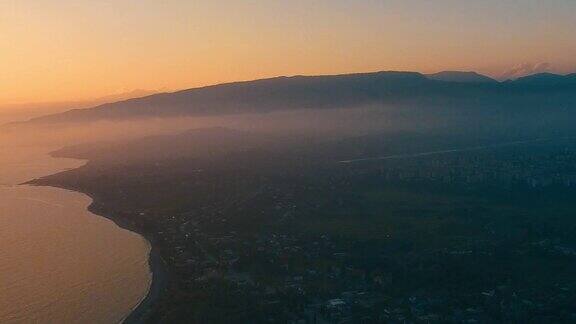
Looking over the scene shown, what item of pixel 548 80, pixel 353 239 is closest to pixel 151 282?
pixel 353 239

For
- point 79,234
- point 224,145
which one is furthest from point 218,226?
point 224,145

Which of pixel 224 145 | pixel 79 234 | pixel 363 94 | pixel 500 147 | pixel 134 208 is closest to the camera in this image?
pixel 79 234

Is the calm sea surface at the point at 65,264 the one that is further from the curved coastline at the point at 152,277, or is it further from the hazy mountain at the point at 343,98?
the hazy mountain at the point at 343,98

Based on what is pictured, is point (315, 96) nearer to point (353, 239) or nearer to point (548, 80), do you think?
point (548, 80)

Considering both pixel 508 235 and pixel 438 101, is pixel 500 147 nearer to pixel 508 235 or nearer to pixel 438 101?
pixel 508 235

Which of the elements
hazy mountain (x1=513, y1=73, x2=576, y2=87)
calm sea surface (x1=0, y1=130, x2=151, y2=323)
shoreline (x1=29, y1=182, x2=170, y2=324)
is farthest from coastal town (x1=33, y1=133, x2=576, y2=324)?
hazy mountain (x1=513, y1=73, x2=576, y2=87)
